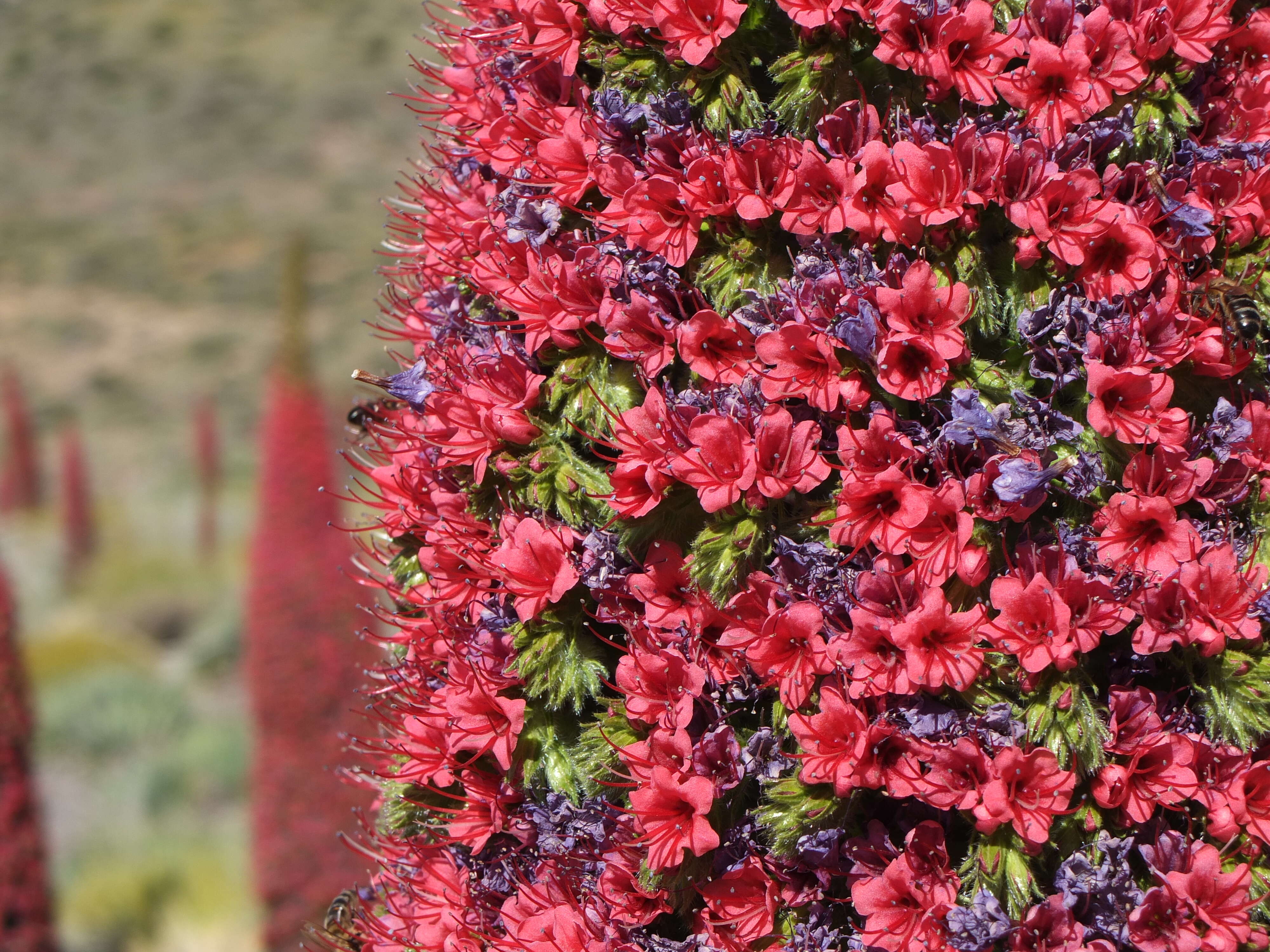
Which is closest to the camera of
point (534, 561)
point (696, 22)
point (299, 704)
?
point (696, 22)

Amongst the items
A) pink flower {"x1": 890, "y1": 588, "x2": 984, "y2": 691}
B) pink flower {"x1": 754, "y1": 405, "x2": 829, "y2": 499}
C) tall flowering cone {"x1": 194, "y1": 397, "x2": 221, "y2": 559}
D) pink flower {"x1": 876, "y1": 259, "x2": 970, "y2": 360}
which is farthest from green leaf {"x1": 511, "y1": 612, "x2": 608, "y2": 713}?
tall flowering cone {"x1": 194, "y1": 397, "x2": 221, "y2": 559}

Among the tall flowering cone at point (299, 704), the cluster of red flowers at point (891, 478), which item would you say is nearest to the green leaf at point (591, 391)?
the cluster of red flowers at point (891, 478)

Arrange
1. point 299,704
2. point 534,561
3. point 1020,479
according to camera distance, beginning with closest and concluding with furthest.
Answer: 1. point 1020,479
2. point 534,561
3. point 299,704

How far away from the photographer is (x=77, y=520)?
2898cm

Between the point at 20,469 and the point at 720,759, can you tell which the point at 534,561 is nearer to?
the point at 720,759

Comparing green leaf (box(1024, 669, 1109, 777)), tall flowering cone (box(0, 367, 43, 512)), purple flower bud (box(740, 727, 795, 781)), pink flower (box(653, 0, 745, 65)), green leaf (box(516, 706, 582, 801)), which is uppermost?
pink flower (box(653, 0, 745, 65))

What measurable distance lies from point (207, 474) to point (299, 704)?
63.4 feet

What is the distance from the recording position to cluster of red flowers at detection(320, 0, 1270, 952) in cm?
221

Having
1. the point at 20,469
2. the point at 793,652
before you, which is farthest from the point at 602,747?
the point at 20,469

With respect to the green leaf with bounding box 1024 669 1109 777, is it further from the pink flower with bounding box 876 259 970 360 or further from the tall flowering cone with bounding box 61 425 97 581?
the tall flowering cone with bounding box 61 425 97 581

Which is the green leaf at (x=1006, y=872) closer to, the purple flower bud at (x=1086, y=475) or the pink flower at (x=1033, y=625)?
the pink flower at (x=1033, y=625)

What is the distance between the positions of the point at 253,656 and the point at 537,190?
8.59 metres

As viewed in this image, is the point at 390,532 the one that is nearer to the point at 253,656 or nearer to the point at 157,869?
the point at 253,656

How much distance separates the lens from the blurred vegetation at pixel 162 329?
1842 centimetres
